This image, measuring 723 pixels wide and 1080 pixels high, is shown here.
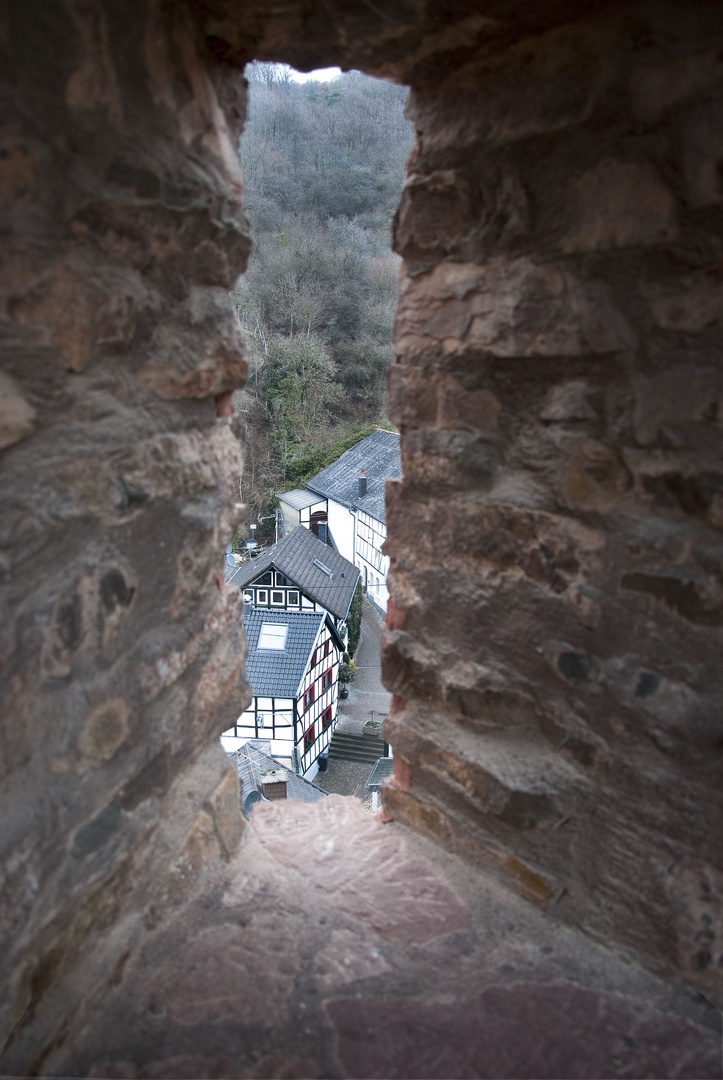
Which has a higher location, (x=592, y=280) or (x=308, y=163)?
(x=308, y=163)

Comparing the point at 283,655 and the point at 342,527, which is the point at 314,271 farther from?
the point at 283,655

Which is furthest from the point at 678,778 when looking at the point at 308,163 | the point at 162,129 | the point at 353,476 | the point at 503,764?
the point at 308,163

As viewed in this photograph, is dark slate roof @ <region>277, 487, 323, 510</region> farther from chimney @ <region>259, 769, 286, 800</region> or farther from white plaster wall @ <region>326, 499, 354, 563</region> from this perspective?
chimney @ <region>259, 769, 286, 800</region>

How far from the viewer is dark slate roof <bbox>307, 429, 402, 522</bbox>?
1518 cm

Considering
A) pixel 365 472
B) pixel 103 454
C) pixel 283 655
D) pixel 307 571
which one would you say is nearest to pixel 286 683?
pixel 283 655

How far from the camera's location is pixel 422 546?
1877mm

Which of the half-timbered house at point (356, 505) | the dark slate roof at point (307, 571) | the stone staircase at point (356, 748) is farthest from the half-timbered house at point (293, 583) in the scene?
the half-timbered house at point (356, 505)

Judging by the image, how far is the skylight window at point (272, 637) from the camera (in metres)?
10.2

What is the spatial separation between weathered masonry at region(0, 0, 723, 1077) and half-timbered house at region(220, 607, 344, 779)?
8047mm

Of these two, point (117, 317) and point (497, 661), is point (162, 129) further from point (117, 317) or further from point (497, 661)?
point (497, 661)

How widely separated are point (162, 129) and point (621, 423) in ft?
3.38

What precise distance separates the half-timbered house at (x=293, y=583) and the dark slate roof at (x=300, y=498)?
4145 mm

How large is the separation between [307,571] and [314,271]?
12072 mm

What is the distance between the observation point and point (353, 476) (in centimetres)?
1617
